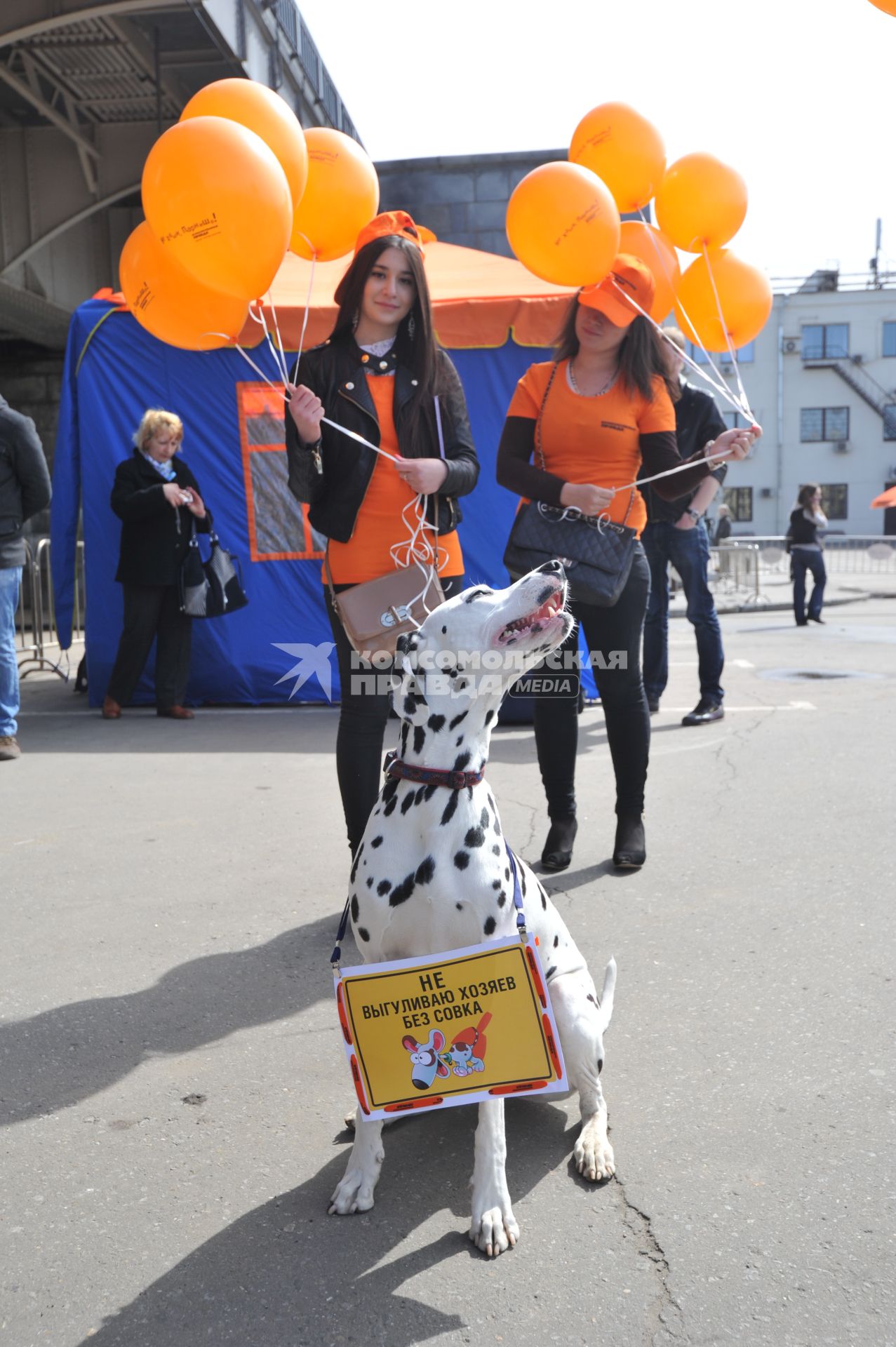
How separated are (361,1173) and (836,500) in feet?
169

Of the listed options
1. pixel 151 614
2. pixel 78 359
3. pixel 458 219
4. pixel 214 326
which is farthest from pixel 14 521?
pixel 458 219

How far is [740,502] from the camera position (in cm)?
4928

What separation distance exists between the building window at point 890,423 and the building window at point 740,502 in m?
6.73

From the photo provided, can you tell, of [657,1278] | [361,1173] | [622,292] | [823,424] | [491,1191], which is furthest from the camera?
[823,424]

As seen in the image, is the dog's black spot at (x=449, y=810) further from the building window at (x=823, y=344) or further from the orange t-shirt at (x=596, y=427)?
the building window at (x=823, y=344)

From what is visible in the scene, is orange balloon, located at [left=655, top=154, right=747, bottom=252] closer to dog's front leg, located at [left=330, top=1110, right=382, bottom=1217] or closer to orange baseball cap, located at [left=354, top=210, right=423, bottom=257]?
orange baseball cap, located at [left=354, top=210, right=423, bottom=257]

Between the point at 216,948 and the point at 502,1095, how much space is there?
5.54 ft

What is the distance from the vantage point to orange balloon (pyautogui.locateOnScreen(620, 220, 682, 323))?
4586 millimetres

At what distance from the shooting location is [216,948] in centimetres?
359

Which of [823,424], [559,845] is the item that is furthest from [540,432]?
[823,424]

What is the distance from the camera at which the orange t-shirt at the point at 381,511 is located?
338 cm

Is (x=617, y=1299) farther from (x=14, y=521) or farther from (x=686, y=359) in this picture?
(x=14, y=521)

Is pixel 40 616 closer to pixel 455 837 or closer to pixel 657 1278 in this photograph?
pixel 455 837

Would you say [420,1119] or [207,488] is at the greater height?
[207,488]
